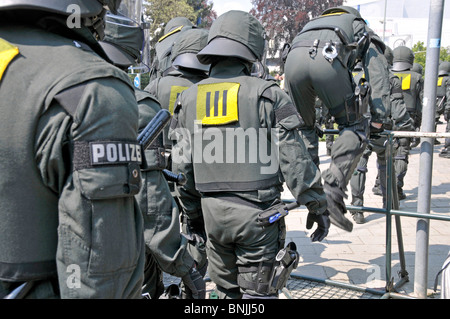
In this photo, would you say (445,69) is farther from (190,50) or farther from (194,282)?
(194,282)

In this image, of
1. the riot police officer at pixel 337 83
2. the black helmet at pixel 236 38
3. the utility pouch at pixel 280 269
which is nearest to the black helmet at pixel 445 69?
the riot police officer at pixel 337 83

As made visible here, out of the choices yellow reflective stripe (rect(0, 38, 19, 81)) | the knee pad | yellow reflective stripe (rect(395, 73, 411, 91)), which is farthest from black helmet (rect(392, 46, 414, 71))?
yellow reflective stripe (rect(0, 38, 19, 81))

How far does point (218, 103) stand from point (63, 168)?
170 cm

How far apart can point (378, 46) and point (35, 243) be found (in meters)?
4.29

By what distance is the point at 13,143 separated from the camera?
1.28 metres

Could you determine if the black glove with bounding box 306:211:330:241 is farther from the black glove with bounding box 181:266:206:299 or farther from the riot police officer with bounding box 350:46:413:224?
the riot police officer with bounding box 350:46:413:224

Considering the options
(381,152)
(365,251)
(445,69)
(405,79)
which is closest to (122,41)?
(365,251)

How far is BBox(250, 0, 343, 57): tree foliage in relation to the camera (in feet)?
93.1

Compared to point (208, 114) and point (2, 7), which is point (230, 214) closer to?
point (208, 114)

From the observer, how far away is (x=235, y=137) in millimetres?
2869
